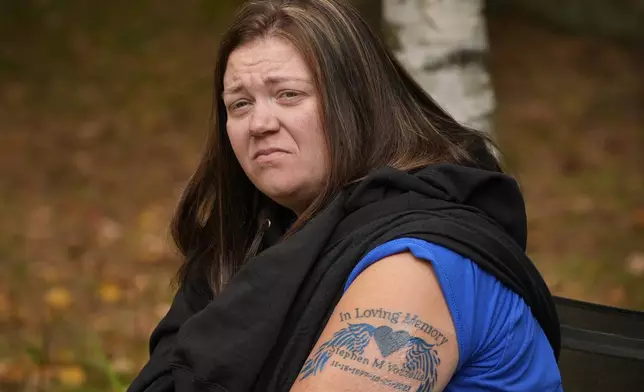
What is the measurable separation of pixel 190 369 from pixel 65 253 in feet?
14.8

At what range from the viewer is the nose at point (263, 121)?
241 cm

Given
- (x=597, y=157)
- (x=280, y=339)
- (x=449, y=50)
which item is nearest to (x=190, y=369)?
(x=280, y=339)

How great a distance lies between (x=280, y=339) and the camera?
2160 millimetres

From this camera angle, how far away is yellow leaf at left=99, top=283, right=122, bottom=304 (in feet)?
18.4

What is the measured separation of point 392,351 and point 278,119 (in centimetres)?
76

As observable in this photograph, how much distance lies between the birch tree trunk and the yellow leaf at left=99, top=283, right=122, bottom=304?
2.65 metres

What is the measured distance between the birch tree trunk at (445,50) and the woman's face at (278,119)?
1.51 metres

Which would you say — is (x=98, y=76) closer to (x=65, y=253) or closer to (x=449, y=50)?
(x=65, y=253)

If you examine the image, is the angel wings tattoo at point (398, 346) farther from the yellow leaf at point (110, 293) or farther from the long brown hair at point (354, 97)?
the yellow leaf at point (110, 293)

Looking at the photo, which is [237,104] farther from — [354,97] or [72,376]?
[72,376]

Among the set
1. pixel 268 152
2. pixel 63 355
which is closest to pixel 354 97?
pixel 268 152

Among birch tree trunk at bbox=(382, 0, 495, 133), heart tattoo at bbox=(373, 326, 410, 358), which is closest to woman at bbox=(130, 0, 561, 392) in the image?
heart tattoo at bbox=(373, 326, 410, 358)

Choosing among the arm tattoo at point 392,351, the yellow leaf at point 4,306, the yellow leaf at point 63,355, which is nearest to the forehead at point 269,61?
the arm tattoo at point 392,351

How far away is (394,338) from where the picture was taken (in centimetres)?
194
